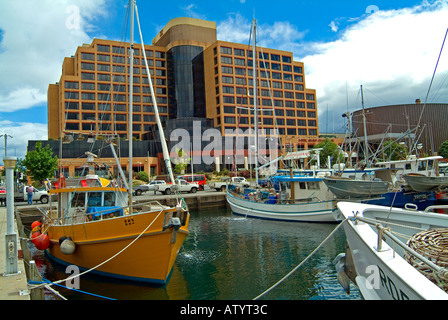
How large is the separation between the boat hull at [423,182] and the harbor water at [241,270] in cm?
752

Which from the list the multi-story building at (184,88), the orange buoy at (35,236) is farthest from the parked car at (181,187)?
the multi-story building at (184,88)

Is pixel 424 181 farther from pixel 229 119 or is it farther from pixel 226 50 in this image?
pixel 226 50

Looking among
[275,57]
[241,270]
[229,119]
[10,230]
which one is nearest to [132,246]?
[10,230]

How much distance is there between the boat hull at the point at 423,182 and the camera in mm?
22422

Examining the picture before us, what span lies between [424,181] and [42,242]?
24052 mm

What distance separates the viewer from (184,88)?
82438 mm

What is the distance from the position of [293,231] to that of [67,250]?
1328 centimetres

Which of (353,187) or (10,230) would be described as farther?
(353,187)

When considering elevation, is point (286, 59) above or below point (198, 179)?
above

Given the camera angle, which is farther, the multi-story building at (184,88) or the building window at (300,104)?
the building window at (300,104)

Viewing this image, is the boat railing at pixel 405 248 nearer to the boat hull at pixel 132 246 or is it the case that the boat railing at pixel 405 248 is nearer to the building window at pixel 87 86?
the boat hull at pixel 132 246
